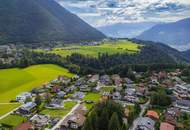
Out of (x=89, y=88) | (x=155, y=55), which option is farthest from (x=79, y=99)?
(x=155, y=55)

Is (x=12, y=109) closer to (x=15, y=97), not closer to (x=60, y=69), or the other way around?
(x=15, y=97)

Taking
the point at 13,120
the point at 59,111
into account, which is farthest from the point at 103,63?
the point at 13,120

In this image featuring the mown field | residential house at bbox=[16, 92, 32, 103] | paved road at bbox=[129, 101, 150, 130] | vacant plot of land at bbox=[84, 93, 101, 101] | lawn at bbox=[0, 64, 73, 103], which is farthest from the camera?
lawn at bbox=[0, 64, 73, 103]

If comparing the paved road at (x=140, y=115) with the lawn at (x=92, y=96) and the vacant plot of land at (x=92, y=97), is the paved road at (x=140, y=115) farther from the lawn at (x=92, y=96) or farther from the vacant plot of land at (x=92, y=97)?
the lawn at (x=92, y=96)

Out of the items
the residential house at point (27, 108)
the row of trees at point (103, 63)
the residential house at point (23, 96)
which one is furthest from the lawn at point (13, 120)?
the row of trees at point (103, 63)

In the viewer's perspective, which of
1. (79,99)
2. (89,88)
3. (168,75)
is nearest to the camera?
(79,99)

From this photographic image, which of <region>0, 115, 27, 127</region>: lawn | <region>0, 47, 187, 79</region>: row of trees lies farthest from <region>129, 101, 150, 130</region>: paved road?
<region>0, 47, 187, 79</region>: row of trees

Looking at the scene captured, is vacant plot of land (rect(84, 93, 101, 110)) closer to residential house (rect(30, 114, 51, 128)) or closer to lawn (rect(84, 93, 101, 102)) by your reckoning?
lawn (rect(84, 93, 101, 102))

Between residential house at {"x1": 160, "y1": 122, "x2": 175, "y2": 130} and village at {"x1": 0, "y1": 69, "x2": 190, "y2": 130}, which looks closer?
residential house at {"x1": 160, "y1": 122, "x2": 175, "y2": 130}
